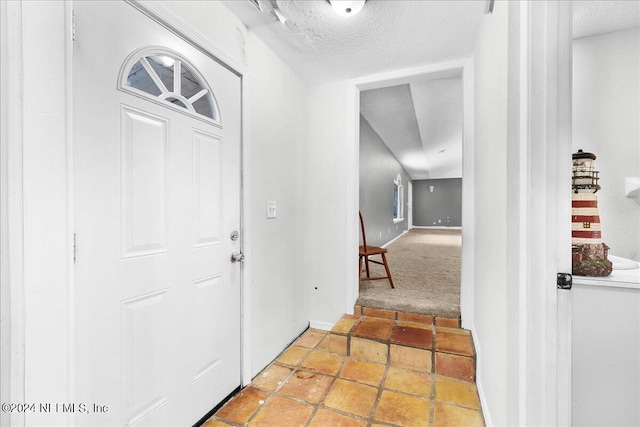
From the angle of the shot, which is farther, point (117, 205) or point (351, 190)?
point (351, 190)

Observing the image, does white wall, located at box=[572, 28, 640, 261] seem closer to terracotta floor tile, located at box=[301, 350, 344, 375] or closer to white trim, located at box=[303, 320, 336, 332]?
terracotta floor tile, located at box=[301, 350, 344, 375]

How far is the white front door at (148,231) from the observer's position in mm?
920

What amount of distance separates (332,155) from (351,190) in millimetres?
369

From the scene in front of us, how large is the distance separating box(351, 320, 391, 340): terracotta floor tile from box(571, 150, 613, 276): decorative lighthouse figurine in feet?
4.44

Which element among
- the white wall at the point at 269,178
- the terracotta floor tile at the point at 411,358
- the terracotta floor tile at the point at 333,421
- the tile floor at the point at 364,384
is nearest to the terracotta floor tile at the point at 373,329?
the tile floor at the point at 364,384

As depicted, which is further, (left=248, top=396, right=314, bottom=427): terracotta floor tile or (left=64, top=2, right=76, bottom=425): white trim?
(left=248, top=396, right=314, bottom=427): terracotta floor tile

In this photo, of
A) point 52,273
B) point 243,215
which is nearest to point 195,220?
point 243,215

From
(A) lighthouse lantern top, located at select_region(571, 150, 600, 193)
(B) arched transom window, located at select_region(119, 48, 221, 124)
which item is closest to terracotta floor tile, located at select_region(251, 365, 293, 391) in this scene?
(B) arched transom window, located at select_region(119, 48, 221, 124)

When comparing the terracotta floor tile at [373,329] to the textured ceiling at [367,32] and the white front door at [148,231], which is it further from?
the textured ceiling at [367,32]

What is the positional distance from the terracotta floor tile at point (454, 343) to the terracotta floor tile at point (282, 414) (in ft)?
3.23

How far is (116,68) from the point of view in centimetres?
99

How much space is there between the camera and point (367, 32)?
1672 mm

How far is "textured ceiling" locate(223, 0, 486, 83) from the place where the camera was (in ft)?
4.80

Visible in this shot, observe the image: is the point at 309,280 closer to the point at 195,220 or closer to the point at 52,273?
the point at 195,220
